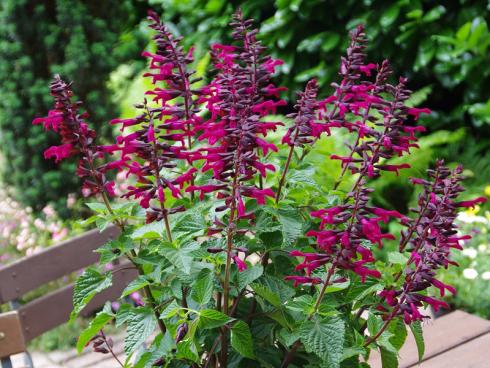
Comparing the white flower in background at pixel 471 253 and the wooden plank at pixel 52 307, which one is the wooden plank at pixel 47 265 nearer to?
the wooden plank at pixel 52 307

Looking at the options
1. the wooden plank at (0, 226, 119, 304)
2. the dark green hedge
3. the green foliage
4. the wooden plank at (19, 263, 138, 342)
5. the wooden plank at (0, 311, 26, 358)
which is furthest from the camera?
the green foliage

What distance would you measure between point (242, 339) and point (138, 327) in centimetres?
18

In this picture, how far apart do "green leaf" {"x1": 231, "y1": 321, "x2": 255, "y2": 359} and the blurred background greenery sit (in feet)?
11.0

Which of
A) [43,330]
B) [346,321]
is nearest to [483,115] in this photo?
[43,330]

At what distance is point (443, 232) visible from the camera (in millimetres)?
1078

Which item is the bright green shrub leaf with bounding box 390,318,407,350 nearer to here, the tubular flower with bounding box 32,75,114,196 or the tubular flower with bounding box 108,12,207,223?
the tubular flower with bounding box 108,12,207,223

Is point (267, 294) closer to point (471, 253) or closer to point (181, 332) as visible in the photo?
point (181, 332)

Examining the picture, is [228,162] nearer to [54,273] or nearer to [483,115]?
[54,273]

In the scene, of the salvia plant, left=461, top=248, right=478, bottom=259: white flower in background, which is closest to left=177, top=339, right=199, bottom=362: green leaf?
the salvia plant

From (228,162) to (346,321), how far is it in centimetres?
38

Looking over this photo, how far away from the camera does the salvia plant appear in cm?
105

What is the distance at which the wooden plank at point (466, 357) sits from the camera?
1.69 metres

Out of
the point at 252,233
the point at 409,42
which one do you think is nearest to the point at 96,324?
the point at 252,233

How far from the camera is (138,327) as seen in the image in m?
1.16
